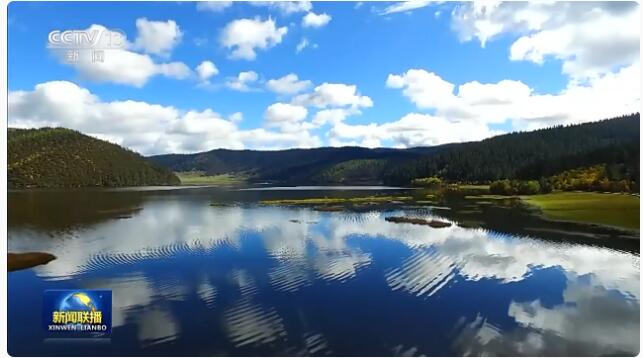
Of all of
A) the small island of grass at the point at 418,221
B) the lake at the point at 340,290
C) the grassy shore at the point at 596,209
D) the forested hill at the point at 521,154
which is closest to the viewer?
the lake at the point at 340,290

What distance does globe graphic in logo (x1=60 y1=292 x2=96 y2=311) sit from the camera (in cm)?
1567

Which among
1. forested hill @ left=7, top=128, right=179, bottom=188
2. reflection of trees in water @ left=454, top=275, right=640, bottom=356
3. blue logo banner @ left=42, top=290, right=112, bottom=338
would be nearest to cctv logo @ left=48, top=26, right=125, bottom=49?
blue logo banner @ left=42, top=290, right=112, bottom=338

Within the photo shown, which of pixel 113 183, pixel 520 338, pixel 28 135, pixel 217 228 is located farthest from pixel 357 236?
pixel 28 135

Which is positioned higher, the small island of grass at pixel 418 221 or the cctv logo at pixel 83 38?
the cctv logo at pixel 83 38

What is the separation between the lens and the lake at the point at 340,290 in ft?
50.7

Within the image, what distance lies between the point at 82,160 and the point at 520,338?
145517mm

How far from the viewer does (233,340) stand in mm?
15203

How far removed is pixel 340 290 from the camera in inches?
824

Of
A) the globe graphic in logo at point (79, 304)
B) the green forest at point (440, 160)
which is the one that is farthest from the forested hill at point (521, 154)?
the globe graphic in logo at point (79, 304)

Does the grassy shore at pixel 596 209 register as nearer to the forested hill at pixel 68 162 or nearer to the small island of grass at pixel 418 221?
the small island of grass at pixel 418 221

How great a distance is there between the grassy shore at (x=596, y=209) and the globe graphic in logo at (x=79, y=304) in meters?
40.2

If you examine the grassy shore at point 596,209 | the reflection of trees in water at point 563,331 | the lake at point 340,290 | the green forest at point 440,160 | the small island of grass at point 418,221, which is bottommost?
the reflection of trees in water at point 563,331

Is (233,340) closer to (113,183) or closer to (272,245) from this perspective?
(272,245)

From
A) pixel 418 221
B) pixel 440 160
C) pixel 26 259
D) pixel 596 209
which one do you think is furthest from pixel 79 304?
pixel 440 160
